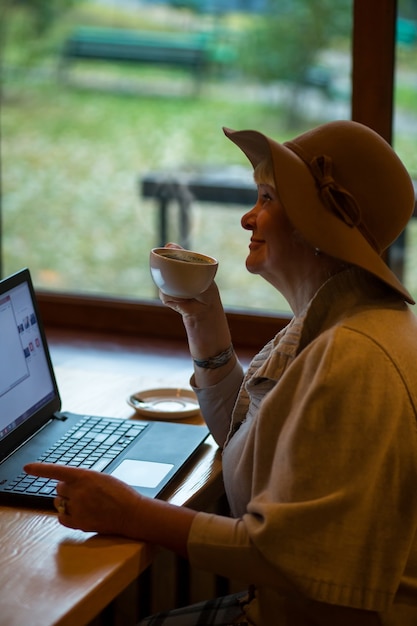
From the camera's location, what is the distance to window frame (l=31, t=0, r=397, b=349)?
235cm

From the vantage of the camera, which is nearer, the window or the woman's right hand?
the woman's right hand

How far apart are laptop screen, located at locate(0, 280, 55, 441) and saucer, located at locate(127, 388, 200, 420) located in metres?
0.20

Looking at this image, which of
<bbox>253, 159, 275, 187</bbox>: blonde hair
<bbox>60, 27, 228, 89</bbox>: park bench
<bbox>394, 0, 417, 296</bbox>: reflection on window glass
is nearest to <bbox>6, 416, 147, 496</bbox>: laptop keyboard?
<bbox>253, 159, 275, 187</bbox>: blonde hair

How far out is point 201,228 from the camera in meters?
2.79

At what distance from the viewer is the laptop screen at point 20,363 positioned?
5.37 ft

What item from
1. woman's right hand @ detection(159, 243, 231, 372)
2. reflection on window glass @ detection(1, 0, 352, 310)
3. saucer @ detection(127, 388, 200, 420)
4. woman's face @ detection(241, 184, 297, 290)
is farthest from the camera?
reflection on window glass @ detection(1, 0, 352, 310)

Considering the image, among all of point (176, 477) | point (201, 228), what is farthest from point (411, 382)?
point (201, 228)

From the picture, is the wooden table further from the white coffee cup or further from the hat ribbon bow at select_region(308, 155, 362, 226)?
the hat ribbon bow at select_region(308, 155, 362, 226)

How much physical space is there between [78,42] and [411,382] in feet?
6.15

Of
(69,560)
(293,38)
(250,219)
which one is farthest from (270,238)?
(293,38)

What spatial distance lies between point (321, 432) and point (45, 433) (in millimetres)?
633

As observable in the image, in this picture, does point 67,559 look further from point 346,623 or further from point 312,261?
point 312,261

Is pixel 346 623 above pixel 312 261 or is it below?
below

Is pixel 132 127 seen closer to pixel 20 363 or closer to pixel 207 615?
pixel 20 363
